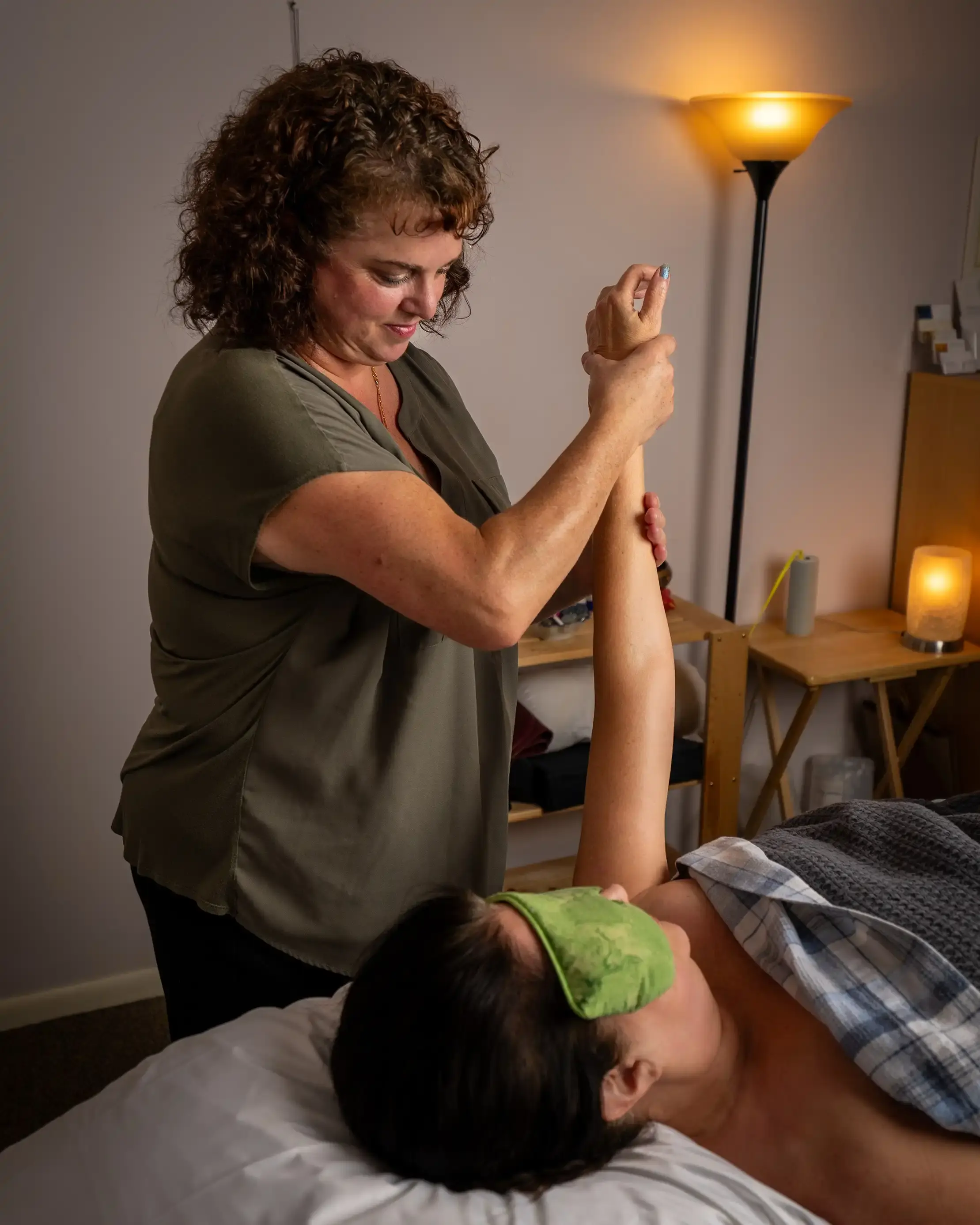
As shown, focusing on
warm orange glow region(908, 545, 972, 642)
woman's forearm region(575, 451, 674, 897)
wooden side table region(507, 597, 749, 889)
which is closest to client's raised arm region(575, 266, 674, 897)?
woman's forearm region(575, 451, 674, 897)

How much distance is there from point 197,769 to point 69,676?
1149 mm

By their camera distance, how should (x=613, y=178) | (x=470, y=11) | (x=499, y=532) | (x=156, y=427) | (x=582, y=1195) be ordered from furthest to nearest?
(x=613, y=178) < (x=470, y=11) < (x=156, y=427) < (x=499, y=532) < (x=582, y=1195)

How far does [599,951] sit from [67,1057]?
6.05ft

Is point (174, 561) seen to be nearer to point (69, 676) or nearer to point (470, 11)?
point (69, 676)

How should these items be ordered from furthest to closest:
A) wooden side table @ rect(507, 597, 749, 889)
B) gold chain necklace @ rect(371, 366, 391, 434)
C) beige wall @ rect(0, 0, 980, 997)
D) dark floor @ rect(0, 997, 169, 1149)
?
wooden side table @ rect(507, 597, 749, 889)
dark floor @ rect(0, 997, 169, 1149)
beige wall @ rect(0, 0, 980, 997)
gold chain necklace @ rect(371, 366, 391, 434)

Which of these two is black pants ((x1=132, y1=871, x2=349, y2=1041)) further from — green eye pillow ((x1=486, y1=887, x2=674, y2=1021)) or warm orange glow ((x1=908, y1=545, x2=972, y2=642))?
warm orange glow ((x1=908, y1=545, x2=972, y2=642))

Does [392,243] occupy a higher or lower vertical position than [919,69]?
lower

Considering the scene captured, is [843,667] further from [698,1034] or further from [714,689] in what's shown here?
[698,1034]

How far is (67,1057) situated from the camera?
2516 millimetres

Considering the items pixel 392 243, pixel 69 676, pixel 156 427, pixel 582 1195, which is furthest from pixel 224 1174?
pixel 69 676

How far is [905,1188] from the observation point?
1.05 m

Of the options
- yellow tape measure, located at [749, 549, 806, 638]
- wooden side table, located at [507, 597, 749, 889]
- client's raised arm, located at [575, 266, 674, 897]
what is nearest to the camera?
client's raised arm, located at [575, 266, 674, 897]

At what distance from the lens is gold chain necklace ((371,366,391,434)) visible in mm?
1490

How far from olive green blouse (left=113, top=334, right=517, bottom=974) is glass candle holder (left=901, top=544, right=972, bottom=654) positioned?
1.64 m
